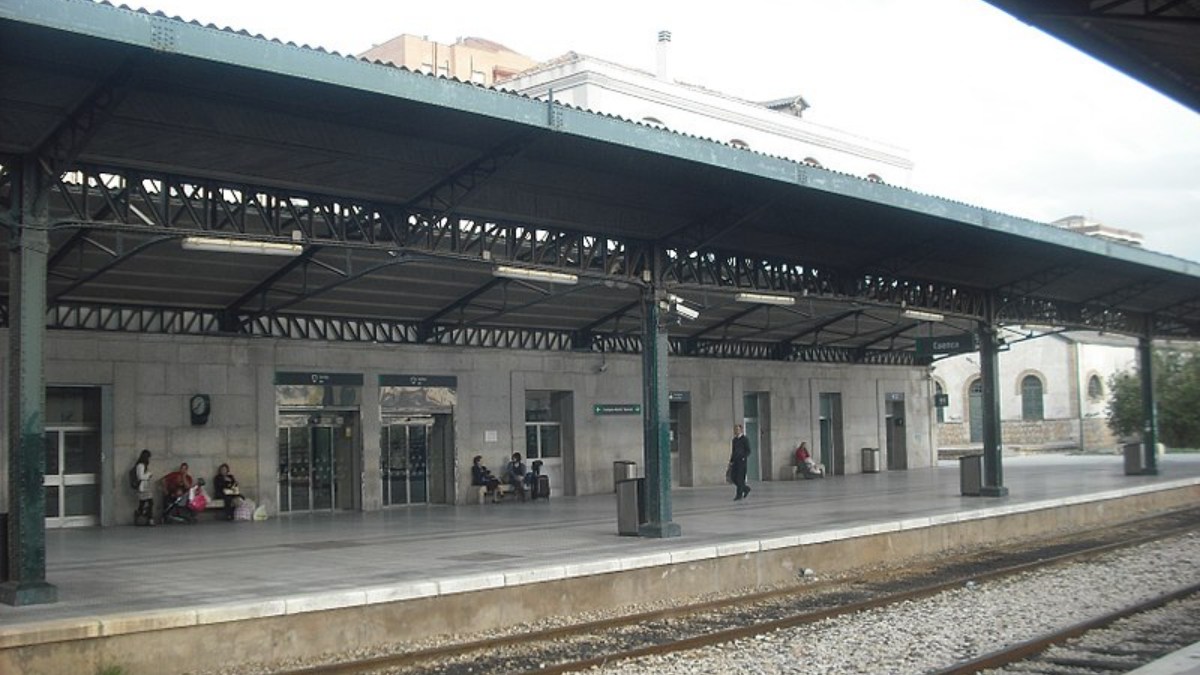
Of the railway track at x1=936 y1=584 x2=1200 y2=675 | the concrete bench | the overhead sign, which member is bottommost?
the railway track at x1=936 y1=584 x2=1200 y2=675

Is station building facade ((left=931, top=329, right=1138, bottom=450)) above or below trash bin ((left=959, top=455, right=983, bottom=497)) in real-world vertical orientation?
above

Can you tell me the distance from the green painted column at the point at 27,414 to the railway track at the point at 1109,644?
26.6 ft

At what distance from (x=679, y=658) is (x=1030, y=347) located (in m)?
47.5

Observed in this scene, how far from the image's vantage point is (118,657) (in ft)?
30.6

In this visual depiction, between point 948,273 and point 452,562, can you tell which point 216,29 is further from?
point 948,273

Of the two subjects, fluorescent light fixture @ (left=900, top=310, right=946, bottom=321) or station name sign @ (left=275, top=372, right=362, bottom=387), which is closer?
station name sign @ (left=275, top=372, right=362, bottom=387)

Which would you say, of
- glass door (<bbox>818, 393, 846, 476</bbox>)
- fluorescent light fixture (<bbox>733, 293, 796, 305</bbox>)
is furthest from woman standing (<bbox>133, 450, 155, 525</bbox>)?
glass door (<bbox>818, 393, 846, 476</bbox>)

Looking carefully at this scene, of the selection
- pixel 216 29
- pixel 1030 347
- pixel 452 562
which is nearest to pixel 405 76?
pixel 216 29

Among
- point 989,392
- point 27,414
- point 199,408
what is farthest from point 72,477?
point 989,392

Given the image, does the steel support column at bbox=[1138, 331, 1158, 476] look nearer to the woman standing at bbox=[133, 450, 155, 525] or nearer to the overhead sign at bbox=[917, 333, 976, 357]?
the overhead sign at bbox=[917, 333, 976, 357]

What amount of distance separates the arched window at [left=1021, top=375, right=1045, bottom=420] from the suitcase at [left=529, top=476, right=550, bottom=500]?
119 ft

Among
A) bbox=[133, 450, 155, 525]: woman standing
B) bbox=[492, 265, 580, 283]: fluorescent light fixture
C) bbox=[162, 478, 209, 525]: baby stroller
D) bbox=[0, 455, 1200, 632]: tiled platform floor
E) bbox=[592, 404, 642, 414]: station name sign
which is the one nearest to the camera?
bbox=[0, 455, 1200, 632]: tiled platform floor

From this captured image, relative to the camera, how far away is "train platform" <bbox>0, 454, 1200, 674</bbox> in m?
10.0

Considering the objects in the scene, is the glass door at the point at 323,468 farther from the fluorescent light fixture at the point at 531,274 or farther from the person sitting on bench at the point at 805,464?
the person sitting on bench at the point at 805,464
